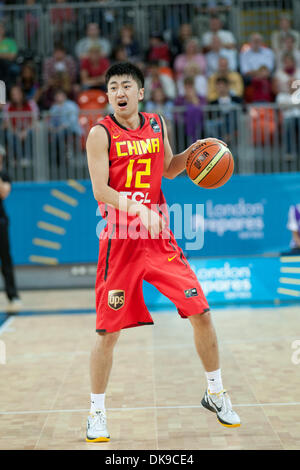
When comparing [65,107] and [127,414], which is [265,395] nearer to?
[127,414]

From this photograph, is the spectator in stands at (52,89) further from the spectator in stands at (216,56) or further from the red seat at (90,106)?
the spectator in stands at (216,56)

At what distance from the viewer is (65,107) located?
11984 mm

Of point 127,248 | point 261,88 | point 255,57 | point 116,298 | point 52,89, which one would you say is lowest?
point 116,298

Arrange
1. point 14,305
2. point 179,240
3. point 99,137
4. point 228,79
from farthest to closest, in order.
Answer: point 228,79
point 179,240
point 14,305
point 99,137

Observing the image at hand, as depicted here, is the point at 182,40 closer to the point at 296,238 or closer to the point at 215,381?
the point at 296,238

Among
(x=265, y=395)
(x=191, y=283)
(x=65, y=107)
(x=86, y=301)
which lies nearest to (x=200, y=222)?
(x=86, y=301)

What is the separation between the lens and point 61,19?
13.7 metres

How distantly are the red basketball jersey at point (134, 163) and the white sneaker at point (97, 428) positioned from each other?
3.88 feet

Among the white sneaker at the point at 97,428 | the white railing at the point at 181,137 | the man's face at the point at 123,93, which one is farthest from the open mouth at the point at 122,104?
the white railing at the point at 181,137

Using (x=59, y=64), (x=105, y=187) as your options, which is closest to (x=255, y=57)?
(x=59, y=64)

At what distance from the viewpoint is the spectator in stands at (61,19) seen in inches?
538

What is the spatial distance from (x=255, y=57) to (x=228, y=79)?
1088 mm
